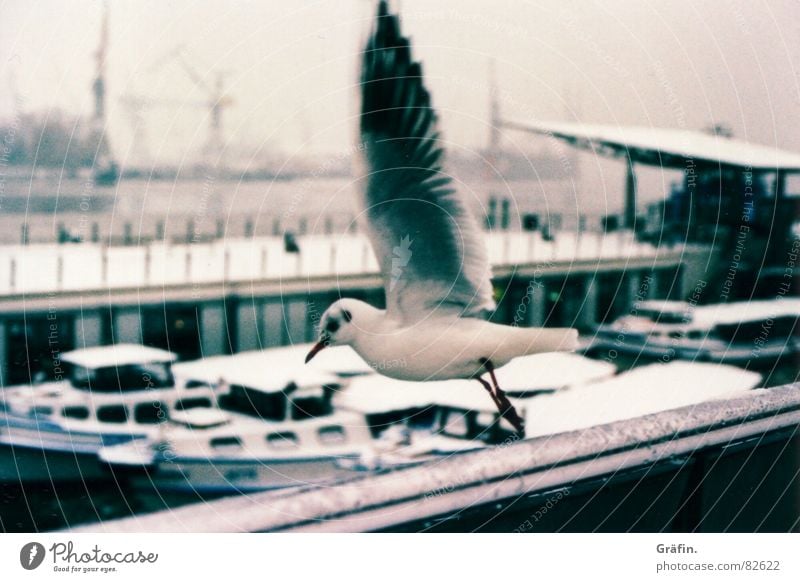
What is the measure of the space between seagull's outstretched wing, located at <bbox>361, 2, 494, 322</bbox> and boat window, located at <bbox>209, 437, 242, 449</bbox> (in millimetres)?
307

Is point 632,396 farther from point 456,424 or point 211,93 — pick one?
point 211,93

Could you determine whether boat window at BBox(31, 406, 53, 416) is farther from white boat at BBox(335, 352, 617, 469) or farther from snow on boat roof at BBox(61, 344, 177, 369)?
white boat at BBox(335, 352, 617, 469)

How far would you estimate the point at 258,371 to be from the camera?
135cm

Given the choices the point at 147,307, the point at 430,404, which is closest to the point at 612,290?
the point at 430,404

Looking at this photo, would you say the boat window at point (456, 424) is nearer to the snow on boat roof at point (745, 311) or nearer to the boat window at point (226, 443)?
the boat window at point (226, 443)

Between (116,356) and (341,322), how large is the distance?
338 mm

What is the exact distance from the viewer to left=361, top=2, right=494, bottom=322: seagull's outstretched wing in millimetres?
1320

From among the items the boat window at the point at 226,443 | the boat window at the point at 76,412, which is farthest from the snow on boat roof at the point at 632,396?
the boat window at the point at 76,412

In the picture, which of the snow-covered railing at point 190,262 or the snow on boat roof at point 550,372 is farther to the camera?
the snow on boat roof at point 550,372

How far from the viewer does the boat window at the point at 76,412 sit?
51.3 inches

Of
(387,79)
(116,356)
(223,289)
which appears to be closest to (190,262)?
(223,289)

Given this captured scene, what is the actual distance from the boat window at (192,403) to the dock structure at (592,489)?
0.49 feet

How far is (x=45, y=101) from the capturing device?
129 cm

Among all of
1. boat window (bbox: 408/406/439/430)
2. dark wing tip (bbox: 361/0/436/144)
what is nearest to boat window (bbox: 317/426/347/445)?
boat window (bbox: 408/406/439/430)
